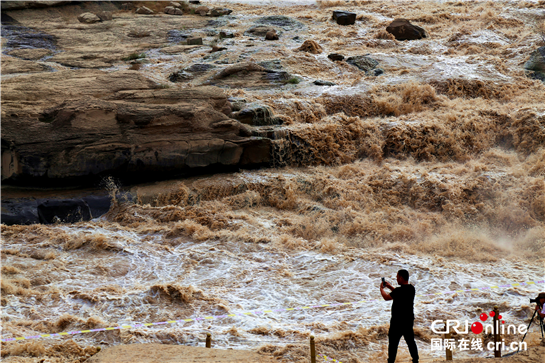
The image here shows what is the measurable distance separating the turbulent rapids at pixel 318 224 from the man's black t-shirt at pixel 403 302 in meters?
1.36

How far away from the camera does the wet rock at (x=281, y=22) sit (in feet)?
59.6

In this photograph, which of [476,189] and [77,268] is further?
[476,189]

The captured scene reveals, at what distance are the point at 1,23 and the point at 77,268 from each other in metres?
15.3

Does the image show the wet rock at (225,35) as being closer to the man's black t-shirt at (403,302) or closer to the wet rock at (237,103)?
the wet rock at (237,103)

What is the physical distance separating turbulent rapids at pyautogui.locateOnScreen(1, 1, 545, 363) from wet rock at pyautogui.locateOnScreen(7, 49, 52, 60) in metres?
1.23

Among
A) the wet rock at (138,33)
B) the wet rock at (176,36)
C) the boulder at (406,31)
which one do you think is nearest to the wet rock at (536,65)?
the boulder at (406,31)

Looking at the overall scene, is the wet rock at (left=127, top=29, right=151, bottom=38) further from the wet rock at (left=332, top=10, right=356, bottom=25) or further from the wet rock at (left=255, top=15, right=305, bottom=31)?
the wet rock at (left=332, top=10, right=356, bottom=25)

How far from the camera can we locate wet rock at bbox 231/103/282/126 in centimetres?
1020

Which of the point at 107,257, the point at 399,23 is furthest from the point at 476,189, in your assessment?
the point at 399,23

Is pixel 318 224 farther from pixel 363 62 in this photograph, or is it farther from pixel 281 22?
pixel 281 22

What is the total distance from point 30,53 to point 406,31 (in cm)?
1247

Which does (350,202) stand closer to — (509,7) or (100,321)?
(100,321)

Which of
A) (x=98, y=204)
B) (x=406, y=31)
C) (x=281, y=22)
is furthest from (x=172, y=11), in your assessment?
(x=98, y=204)

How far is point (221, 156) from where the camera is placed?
31.0 ft
